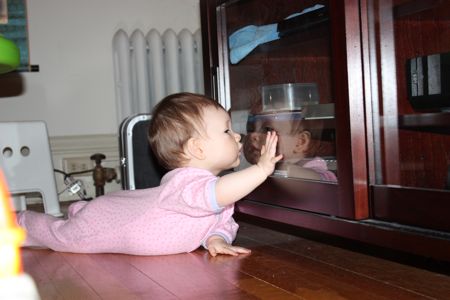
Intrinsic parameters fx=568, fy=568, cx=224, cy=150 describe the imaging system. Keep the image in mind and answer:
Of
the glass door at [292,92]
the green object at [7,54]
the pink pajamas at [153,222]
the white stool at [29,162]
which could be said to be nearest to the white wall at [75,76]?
the white stool at [29,162]

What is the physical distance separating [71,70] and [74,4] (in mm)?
272

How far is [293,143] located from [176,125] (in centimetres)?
27

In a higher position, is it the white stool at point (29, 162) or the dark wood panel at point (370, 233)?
the white stool at point (29, 162)

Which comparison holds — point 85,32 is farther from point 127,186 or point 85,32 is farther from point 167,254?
point 167,254

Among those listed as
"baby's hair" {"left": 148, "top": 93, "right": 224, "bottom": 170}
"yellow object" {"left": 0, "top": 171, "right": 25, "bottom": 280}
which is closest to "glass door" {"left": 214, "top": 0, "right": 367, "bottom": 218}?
"baby's hair" {"left": 148, "top": 93, "right": 224, "bottom": 170}

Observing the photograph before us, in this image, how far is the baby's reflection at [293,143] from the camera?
113 centimetres

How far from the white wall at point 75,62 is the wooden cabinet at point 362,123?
117cm

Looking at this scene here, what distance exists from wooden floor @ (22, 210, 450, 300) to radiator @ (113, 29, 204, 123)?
119 centimetres

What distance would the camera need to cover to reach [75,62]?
234cm

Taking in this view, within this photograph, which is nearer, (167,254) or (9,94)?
(167,254)

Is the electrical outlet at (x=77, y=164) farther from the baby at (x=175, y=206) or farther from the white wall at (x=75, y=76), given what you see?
the baby at (x=175, y=206)

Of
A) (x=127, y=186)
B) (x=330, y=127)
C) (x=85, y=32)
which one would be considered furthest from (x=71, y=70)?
(x=330, y=127)

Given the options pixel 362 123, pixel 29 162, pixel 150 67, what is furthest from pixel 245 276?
pixel 150 67

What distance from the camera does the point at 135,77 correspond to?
233 cm
